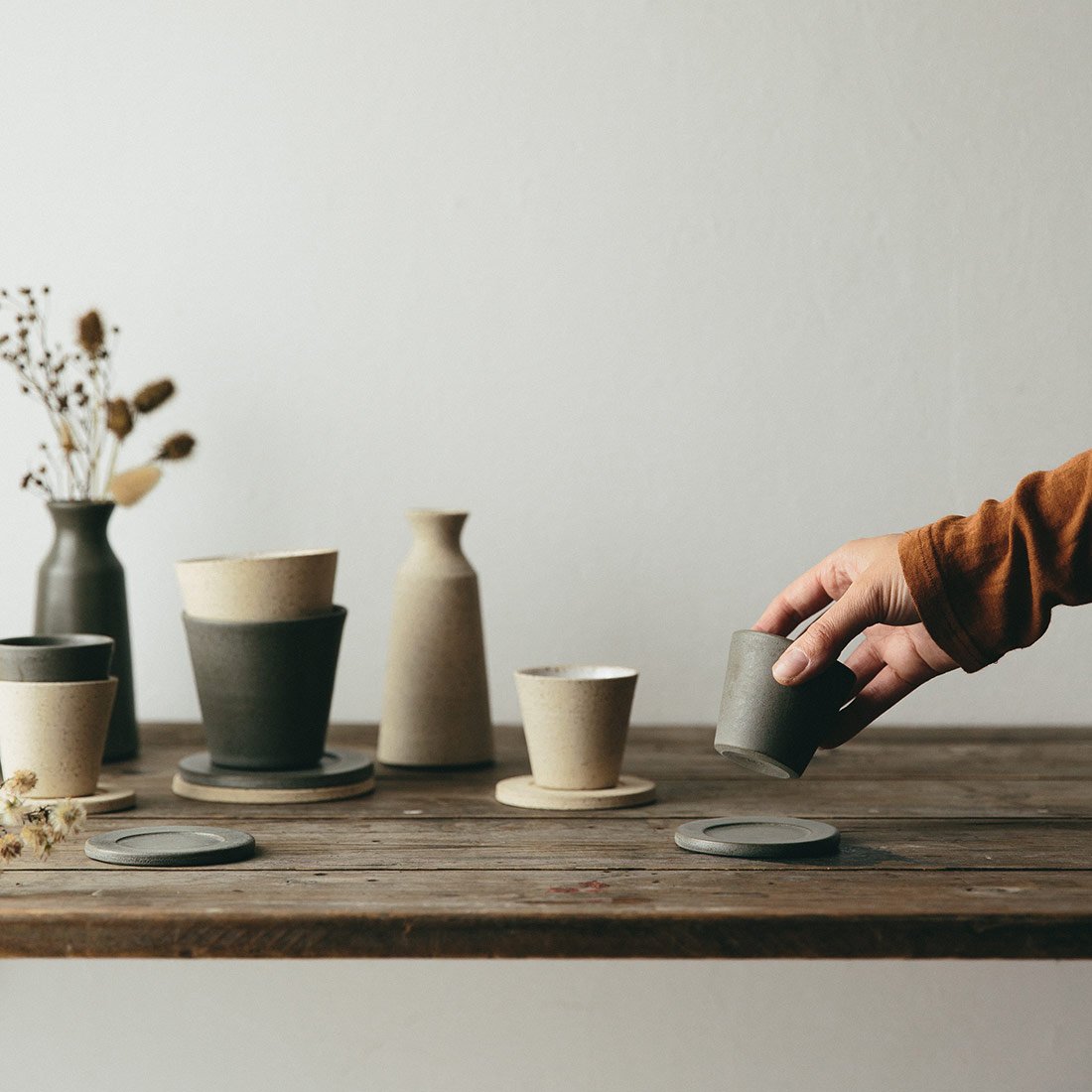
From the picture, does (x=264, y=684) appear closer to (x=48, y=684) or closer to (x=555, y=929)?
(x=48, y=684)

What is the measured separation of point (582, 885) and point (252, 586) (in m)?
0.44

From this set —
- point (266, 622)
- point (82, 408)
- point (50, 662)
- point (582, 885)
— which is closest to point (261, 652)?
point (266, 622)

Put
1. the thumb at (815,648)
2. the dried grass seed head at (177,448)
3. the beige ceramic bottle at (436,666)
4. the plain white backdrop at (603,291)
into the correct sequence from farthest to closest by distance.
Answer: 1. the plain white backdrop at (603,291)
2. the dried grass seed head at (177,448)
3. the beige ceramic bottle at (436,666)
4. the thumb at (815,648)

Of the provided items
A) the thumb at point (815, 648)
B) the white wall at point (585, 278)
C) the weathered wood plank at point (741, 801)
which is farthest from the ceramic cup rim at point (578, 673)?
the white wall at point (585, 278)

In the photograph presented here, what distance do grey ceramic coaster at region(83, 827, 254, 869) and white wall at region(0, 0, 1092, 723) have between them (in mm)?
582

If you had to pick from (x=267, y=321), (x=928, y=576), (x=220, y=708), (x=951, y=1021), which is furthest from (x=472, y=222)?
(x=951, y=1021)

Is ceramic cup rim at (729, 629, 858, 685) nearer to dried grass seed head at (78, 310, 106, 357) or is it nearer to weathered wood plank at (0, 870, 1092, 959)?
weathered wood plank at (0, 870, 1092, 959)

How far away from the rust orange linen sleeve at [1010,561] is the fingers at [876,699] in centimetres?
17

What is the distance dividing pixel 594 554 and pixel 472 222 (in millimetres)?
404

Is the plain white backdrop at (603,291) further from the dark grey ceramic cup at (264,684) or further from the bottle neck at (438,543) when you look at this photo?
the dark grey ceramic cup at (264,684)

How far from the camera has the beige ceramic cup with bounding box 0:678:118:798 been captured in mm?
1057

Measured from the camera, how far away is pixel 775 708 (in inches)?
36.6

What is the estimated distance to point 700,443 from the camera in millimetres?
1520

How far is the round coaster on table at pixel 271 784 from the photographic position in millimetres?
1132
